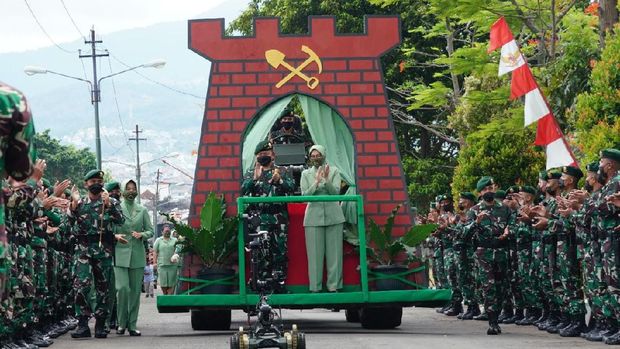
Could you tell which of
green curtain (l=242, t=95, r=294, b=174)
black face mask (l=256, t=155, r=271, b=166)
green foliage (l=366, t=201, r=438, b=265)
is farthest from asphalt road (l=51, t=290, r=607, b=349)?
green curtain (l=242, t=95, r=294, b=174)

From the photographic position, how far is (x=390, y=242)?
15.9 metres

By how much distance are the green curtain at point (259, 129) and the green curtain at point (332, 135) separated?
29 cm

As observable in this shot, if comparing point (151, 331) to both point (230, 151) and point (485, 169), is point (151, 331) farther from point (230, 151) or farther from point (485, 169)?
point (485, 169)

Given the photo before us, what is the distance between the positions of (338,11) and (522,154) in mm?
12099

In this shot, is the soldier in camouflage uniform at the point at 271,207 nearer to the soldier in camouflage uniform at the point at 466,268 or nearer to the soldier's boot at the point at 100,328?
the soldier's boot at the point at 100,328

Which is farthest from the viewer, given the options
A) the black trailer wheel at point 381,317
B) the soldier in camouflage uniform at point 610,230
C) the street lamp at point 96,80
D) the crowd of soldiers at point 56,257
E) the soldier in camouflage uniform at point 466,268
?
the street lamp at point 96,80

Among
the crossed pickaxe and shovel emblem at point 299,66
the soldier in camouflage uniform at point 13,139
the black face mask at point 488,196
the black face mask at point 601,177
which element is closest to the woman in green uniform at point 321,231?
the crossed pickaxe and shovel emblem at point 299,66

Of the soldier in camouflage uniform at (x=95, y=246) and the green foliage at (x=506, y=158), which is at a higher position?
the green foliage at (x=506, y=158)

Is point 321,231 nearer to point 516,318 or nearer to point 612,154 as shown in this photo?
point 612,154

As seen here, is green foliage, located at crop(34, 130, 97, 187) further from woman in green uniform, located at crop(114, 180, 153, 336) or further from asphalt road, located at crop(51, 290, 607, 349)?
woman in green uniform, located at crop(114, 180, 153, 336)

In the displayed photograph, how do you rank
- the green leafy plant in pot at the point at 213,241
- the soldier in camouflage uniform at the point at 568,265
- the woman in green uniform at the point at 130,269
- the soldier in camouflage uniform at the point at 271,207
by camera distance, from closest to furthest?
the soldier in camouflage uniform at the point at 568,265
the soldier in camouflage uniform at the point at 271,207
the green leafy plant in pot at the point at 213,241
the woman in green uniform at the point at 130,269

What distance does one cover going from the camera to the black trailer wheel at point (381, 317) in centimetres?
1630

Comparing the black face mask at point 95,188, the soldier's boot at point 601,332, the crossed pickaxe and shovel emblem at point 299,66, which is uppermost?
the crossed pickaxe and shovel emblem at point 299,66

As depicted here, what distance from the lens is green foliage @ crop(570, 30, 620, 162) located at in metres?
17.8
